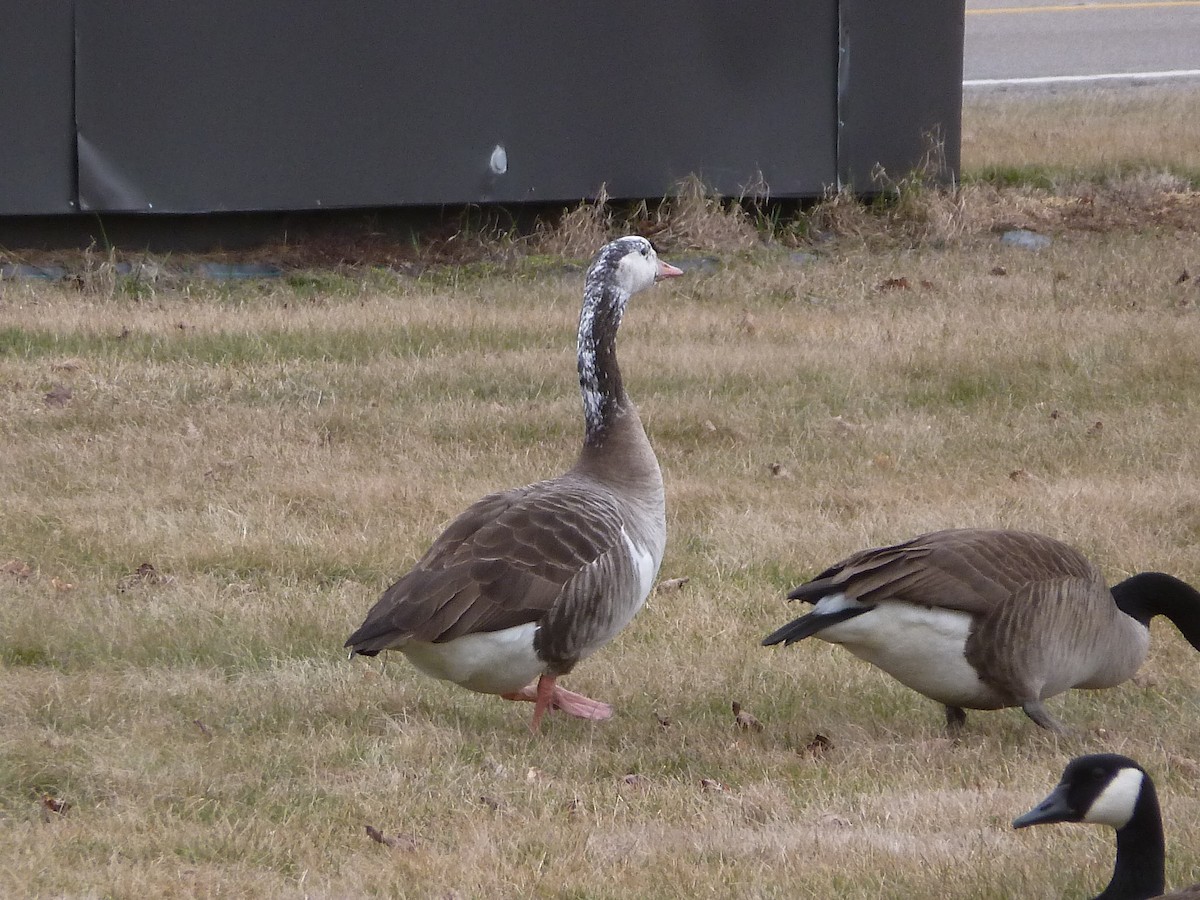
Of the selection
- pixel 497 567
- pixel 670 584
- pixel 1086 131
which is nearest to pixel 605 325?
pixel 670 584

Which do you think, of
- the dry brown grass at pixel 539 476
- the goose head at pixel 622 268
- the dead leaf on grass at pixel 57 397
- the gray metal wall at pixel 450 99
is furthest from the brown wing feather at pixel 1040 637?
the gray metal wall at pixel 450 99

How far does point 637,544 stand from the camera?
16.8 feet

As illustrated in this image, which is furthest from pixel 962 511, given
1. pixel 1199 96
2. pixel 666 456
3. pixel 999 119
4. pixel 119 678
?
pixel 1199 96

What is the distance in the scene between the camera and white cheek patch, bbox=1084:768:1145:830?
340 centimetres

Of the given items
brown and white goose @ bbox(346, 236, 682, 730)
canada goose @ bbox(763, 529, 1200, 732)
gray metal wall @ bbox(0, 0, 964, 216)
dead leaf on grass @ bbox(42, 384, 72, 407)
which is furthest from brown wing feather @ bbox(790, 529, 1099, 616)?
gray metal wall @ bbox(0, 0, 964, 216)

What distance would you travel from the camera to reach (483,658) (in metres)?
4.69

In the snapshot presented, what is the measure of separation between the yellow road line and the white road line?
16.7 feet

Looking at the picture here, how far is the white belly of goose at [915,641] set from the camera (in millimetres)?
→ 4625

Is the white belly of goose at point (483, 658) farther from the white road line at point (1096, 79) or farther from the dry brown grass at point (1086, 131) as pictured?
the white road line at point (1096, 79)

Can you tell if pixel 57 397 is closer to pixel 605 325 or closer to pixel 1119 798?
pixel 605 325

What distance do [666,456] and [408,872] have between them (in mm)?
4395

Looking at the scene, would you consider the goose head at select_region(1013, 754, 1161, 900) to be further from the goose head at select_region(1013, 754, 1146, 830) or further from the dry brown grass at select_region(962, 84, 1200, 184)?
the dry brown grass at select_region(962, 84, 1200, 184)

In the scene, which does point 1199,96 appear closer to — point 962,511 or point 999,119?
point 999,119

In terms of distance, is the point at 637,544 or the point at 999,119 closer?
the point at 637,544
